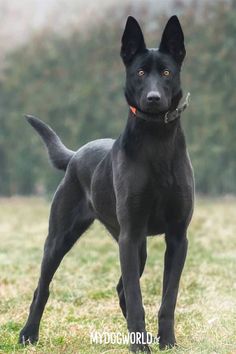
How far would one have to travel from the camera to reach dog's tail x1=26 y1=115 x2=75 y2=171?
5.96 metres

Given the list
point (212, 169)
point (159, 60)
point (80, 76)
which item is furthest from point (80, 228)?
point (80, 76)

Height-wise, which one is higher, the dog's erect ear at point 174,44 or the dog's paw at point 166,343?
the dog's erect ear at point 174,44

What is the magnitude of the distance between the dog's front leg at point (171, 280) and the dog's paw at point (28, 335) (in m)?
1.01

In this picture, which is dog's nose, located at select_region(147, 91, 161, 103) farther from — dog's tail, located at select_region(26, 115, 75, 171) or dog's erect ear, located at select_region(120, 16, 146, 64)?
dog's tail, located at select_region(26, 115, 75, 171)

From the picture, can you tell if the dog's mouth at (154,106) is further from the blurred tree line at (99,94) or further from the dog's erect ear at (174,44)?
the blurred tree line at (99,94)

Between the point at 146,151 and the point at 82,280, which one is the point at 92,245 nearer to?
the point at 82,280

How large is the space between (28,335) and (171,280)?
3.99 feet

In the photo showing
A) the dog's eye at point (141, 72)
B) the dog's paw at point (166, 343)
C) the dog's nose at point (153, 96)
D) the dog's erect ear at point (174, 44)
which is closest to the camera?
the dog's nose at point (153, 96)

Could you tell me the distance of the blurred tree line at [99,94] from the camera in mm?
33406

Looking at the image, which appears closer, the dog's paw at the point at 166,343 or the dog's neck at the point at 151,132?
the dog's neck at the point at 151,132

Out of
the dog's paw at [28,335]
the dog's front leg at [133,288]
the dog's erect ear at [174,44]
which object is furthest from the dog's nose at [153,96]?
the dog's paw at [28,335]

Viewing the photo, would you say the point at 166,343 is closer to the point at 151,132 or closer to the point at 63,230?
the point at 63,230

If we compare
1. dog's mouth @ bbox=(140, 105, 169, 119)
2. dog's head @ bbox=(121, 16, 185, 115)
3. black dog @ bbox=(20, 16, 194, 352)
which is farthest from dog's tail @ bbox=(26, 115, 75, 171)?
dog's mouth @ bbox=(140, 105, 169, 119)

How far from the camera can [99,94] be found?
119 ft
